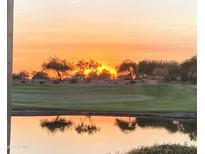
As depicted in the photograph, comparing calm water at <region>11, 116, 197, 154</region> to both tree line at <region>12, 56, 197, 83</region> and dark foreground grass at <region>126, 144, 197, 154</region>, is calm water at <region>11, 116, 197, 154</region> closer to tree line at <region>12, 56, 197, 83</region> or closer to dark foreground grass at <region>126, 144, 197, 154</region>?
dark foreground grass at <region>126, 144, 197, 154</region>

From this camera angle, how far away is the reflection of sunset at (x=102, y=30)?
105 inches

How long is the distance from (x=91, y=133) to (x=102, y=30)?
502 mm

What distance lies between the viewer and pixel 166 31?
105 inches

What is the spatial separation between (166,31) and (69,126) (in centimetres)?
66

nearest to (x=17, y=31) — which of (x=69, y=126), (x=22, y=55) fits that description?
(x=22, y=55)

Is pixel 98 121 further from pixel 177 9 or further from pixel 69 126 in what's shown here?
pixel 177 9

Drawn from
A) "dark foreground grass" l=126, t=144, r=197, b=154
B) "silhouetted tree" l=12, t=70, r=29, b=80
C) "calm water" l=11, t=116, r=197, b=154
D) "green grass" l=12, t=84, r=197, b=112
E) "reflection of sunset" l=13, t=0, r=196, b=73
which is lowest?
"dark foreground grass" l=126, t=144, r=197, b=154

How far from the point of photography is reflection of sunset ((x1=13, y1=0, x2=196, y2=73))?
8.73 feet

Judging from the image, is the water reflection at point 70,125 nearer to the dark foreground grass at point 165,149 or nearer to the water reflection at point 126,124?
the water reflection at point 126,124

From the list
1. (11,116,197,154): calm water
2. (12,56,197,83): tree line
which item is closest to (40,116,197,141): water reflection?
(11,116,197,154): calm water

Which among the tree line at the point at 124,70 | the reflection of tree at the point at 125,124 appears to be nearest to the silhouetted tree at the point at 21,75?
the tree line at the point at 124,70

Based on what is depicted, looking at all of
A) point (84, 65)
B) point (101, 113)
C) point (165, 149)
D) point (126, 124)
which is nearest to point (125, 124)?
point (126, 124)

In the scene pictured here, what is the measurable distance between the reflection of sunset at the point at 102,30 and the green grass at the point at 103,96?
0.13 meters

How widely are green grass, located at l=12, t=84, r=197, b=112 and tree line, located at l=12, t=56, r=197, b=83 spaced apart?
44mm
